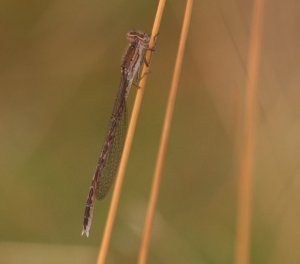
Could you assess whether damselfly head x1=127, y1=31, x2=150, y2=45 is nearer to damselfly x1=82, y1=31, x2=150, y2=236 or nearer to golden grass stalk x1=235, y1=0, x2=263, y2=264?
damselfly x1=82, y1=31, x2=150, y2=236

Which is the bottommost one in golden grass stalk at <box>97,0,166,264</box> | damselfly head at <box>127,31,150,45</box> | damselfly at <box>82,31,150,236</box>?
golden grass stalk at <box>97,0,166,264</box>

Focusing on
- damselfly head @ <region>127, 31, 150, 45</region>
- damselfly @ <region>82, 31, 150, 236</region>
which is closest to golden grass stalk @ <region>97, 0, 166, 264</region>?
damselfly head @ <region>127, 31, 150, 45</region>

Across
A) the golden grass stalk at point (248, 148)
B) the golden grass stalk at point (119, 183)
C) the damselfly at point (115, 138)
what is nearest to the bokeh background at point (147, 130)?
the golden grass stalk at point (248, 148)

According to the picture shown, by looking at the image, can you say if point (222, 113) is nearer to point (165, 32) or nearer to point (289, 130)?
point (289, 130)

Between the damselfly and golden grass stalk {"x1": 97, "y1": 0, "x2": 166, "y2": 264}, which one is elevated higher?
the damselfly

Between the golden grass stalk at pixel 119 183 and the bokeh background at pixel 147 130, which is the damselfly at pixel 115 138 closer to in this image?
the bokeh background at pixel 147 130
